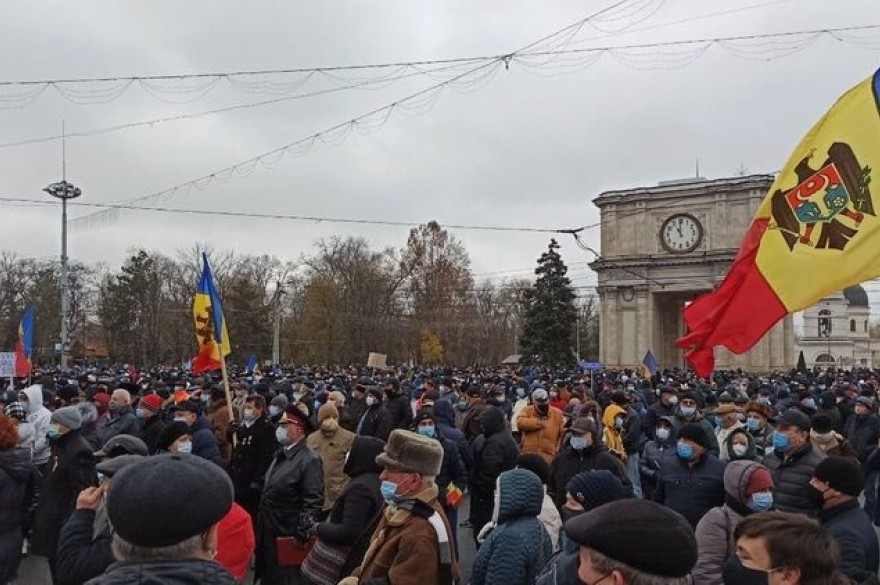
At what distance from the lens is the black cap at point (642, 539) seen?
2.62 meters

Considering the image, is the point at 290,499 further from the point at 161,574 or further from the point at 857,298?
the point at 857,298

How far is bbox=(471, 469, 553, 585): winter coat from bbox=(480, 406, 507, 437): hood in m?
4.86

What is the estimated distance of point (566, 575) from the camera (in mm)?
4145

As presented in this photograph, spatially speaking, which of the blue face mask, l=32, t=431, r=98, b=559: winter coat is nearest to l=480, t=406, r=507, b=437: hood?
the blue face mask

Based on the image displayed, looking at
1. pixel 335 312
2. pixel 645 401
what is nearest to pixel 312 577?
pixel 645 401

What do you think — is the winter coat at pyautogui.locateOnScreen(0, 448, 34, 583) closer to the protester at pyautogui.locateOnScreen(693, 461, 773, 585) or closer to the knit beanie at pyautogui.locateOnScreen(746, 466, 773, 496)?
the protester at pyautogui.locateOnScreen(693, 461, 773, 585)

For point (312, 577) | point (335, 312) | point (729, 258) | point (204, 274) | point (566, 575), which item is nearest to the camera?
point (566, 575)

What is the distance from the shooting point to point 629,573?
262cm

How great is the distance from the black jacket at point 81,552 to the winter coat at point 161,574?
1586 millimetres

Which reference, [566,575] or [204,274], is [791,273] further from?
[204,274]

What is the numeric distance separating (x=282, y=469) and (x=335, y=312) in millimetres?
64234

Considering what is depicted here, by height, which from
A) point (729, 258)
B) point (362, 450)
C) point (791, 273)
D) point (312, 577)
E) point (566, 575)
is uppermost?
point (729, 258)

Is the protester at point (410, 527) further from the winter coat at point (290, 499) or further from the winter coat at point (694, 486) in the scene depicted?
the winter coat at point (694, 486)

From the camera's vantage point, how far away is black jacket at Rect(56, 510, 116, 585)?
391cm
